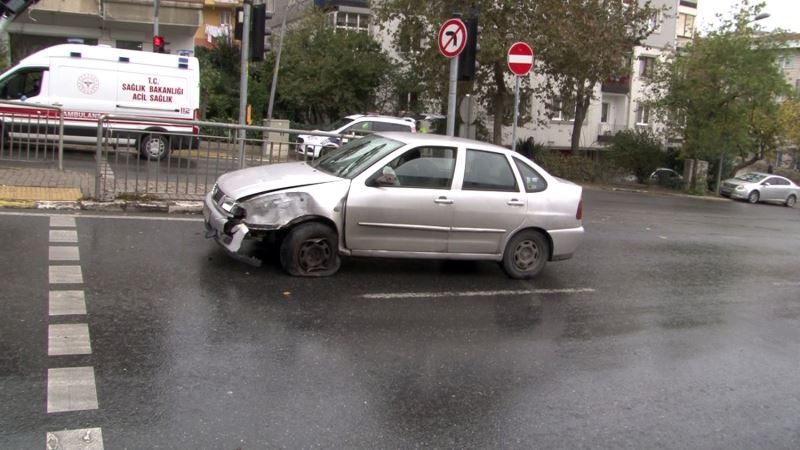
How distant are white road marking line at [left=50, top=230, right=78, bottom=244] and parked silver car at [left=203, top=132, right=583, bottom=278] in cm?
163

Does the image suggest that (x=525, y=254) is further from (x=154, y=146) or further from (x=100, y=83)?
(x=100, y=83)

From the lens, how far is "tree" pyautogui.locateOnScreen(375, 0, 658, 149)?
24.2m

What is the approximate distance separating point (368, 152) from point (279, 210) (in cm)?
135

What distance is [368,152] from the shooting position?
7648mm

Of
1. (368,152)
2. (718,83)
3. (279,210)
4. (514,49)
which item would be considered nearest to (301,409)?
(279,210)

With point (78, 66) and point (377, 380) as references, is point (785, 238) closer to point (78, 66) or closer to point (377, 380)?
point (377, 380)

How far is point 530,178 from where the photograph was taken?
8.00 m

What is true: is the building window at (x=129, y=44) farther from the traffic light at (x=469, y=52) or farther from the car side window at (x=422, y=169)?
the car side window at (x=422, y=169)

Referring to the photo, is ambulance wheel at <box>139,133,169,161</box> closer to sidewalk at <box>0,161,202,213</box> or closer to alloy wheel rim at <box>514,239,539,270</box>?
sidewalk at <box>0,161,202,213</box>

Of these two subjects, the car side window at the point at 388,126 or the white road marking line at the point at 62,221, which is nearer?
the white road marking line at the point at 62,221

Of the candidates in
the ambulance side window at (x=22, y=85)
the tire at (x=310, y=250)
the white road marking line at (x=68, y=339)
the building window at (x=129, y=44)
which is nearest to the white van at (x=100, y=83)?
the ambulance side window at (x=22, y=85)

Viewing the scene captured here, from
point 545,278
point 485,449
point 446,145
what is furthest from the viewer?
point 545,278

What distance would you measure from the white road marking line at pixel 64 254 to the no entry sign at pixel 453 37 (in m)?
6.26

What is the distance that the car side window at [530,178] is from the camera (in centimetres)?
795
